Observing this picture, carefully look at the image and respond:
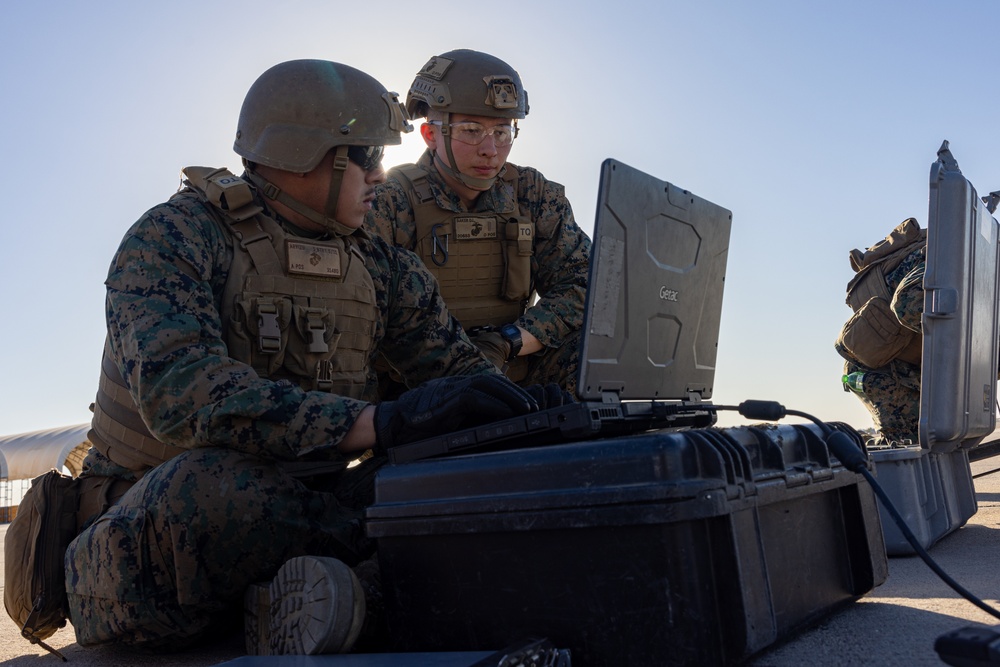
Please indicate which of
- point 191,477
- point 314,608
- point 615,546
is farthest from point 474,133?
point 615,546

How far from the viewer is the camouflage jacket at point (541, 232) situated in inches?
168

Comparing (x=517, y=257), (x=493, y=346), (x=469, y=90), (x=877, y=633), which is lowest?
(x=877, y=633)

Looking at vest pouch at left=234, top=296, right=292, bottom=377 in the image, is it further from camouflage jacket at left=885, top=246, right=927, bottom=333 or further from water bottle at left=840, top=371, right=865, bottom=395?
water bottle at left=840, top=371, right=865, bottom=395

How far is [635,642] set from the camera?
66.4 inches

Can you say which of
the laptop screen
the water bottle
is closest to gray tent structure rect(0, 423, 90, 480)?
the water bottle

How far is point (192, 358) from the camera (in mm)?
2352

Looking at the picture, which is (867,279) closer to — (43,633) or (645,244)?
(645,244)

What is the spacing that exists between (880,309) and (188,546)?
537cm

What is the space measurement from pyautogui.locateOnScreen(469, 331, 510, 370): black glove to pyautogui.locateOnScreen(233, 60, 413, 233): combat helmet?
126 cm

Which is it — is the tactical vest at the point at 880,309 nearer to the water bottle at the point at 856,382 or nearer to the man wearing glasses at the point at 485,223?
the water bottle at the point at 856,382

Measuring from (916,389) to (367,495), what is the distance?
5042 mm

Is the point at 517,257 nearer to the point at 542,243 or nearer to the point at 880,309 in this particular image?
the point at 542,243

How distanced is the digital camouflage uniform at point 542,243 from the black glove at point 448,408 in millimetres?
1935

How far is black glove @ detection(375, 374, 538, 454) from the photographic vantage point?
2.23m
